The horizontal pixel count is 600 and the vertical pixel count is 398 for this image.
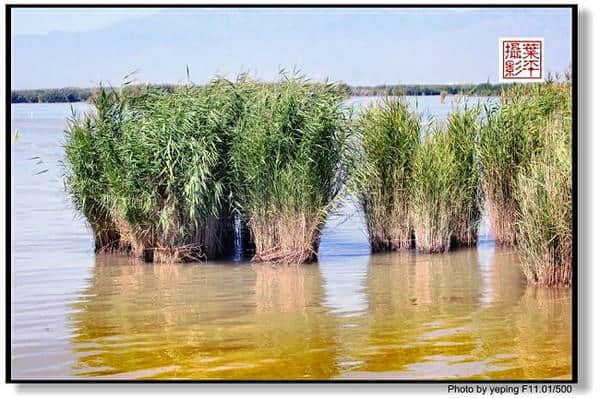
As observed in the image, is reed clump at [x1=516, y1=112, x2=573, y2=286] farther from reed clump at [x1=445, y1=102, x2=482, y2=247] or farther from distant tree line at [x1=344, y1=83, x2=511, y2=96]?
distant tree line at [x1=344, y1=83, x2=511, y2=96]

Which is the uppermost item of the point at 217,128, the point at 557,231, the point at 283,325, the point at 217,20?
the point at 217,20

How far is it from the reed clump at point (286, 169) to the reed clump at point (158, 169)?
321 mm

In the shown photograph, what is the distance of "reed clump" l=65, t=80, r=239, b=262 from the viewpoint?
14.0 m

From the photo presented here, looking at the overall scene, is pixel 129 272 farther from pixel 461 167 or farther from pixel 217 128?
pixel 461 167

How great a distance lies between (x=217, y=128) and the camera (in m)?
14.2

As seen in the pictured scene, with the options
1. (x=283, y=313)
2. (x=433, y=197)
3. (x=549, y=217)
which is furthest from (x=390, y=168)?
(x=283, y=313)

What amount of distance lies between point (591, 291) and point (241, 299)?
13.6 feet

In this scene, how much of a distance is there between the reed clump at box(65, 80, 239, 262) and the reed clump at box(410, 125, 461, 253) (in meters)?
2.48

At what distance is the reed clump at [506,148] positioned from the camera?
1496 centimetres

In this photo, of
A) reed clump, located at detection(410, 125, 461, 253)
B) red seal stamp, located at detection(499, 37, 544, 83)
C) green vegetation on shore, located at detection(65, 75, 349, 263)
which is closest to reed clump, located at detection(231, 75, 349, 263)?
green vegetation on shore, located at detection(65, 75, 349, 263)

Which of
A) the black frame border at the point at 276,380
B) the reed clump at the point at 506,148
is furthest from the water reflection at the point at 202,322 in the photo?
the reed clump at the point at 506,148

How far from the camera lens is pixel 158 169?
14.0 metres

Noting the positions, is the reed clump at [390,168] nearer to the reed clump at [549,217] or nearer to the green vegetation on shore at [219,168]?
the green vegetation on shore at [219,168]

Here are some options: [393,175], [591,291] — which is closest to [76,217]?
[393,175]
